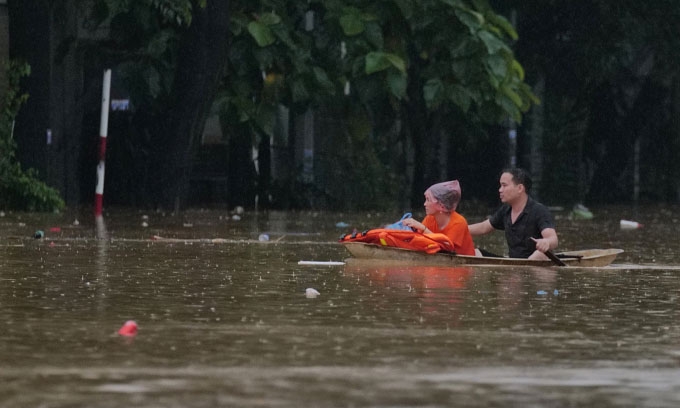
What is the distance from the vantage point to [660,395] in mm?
6441

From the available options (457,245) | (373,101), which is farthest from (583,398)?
(373,101)

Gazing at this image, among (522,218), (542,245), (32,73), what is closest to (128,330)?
(542,245)

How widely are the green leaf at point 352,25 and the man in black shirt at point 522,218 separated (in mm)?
10933

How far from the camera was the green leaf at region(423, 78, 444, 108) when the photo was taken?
25.2 meters

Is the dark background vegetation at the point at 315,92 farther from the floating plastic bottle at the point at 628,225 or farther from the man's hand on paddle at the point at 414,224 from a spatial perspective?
the man's hand on paddle at the point at 414,224

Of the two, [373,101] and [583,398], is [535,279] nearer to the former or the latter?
[583,398]

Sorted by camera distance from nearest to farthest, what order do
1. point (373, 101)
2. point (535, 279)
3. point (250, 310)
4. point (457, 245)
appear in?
point (250, 310)
point (535, 279)
point (457, 245)
point (373, 101)

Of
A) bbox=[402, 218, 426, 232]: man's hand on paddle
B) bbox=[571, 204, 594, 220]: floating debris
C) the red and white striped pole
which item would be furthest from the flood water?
bbox=[571, 204, 594, 220]: floating debris

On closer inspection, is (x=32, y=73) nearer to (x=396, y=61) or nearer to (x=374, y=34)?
(x=374, y=34)

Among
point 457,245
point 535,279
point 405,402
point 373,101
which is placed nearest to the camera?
point 405,402

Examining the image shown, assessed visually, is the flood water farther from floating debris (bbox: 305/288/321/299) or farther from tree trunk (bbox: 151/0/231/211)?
tree trunk (bbox: 151/0/231/211)

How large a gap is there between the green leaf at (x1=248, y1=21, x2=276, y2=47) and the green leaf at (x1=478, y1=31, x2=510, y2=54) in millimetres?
3139

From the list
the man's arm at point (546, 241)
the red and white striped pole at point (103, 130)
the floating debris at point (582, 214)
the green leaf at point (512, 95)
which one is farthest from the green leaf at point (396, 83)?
the man's arm at point (546, 241)

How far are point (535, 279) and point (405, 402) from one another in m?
6.11
